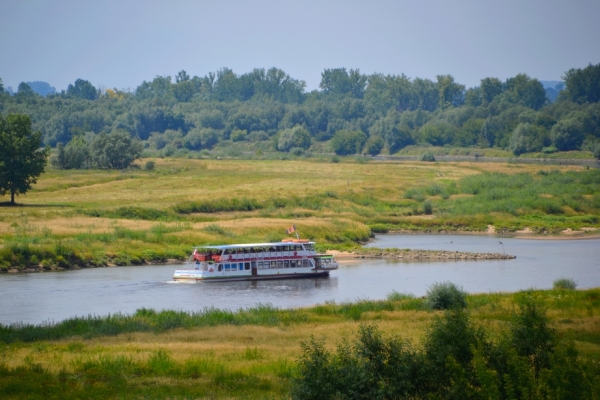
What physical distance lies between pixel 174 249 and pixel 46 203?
26.3m

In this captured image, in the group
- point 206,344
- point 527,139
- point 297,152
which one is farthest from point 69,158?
point 206,344

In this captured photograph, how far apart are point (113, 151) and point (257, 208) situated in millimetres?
53469

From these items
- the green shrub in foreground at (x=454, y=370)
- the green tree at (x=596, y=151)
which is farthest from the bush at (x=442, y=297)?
the green tree at (x=596, y=151)

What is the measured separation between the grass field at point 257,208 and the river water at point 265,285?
5.44 meters

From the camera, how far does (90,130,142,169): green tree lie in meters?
135

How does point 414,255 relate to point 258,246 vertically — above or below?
below

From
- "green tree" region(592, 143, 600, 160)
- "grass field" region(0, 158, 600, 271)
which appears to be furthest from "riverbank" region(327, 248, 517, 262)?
"green tree" region(592, 143, 600, 160)

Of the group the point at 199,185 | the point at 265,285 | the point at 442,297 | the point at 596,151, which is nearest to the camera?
the point at 442,297

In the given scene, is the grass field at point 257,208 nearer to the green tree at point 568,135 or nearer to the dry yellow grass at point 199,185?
the dry yellow grass at point 199,185

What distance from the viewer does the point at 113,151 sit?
443 feet

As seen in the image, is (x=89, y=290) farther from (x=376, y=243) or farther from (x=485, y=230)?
(x=485, y=230)

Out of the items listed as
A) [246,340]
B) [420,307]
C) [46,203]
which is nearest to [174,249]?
[46,203]

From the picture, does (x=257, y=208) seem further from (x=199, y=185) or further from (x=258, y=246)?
(x=258, y=246)

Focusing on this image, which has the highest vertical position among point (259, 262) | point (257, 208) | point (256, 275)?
point (257, 208)
